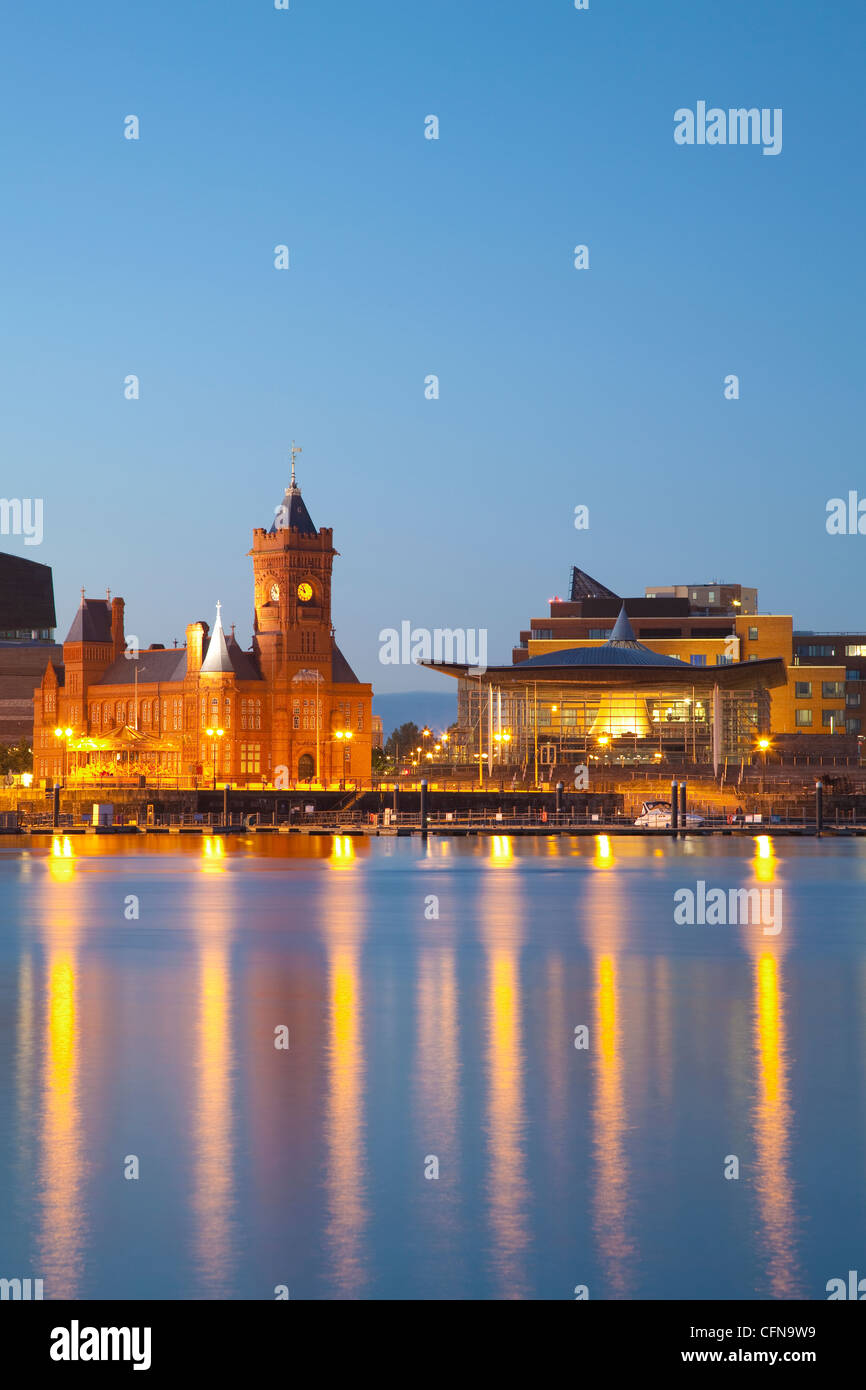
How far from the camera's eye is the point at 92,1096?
23.8 m

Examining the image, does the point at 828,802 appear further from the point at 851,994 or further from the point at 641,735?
the point at 851,994

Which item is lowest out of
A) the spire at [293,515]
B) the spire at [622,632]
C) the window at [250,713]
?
the window at [250,713]

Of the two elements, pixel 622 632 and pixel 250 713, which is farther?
pixel 622 632

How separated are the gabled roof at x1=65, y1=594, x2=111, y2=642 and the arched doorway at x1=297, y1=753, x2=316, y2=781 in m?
32.0

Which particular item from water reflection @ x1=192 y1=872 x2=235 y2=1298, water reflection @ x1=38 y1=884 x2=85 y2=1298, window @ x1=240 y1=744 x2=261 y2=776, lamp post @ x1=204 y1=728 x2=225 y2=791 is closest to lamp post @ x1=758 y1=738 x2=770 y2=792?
window @ x1=240 y1=744 x2=261 y2=776

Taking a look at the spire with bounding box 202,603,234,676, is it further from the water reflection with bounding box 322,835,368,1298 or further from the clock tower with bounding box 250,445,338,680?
the water reflection with bounding box 322,835,368,1298

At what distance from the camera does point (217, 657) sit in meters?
175

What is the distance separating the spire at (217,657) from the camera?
175 meters

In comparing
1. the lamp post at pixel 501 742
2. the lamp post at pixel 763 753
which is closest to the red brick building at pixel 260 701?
the lamp post at pixel 501 742

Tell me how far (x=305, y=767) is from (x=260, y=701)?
8.33 metres

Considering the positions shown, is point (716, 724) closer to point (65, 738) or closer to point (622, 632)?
point (622, 632)

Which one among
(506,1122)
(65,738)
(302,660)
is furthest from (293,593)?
(506,1122)

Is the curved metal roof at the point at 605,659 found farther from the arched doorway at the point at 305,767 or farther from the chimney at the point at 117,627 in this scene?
the chimney at the point at 117,627

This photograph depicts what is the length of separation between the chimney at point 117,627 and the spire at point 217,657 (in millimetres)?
22574
